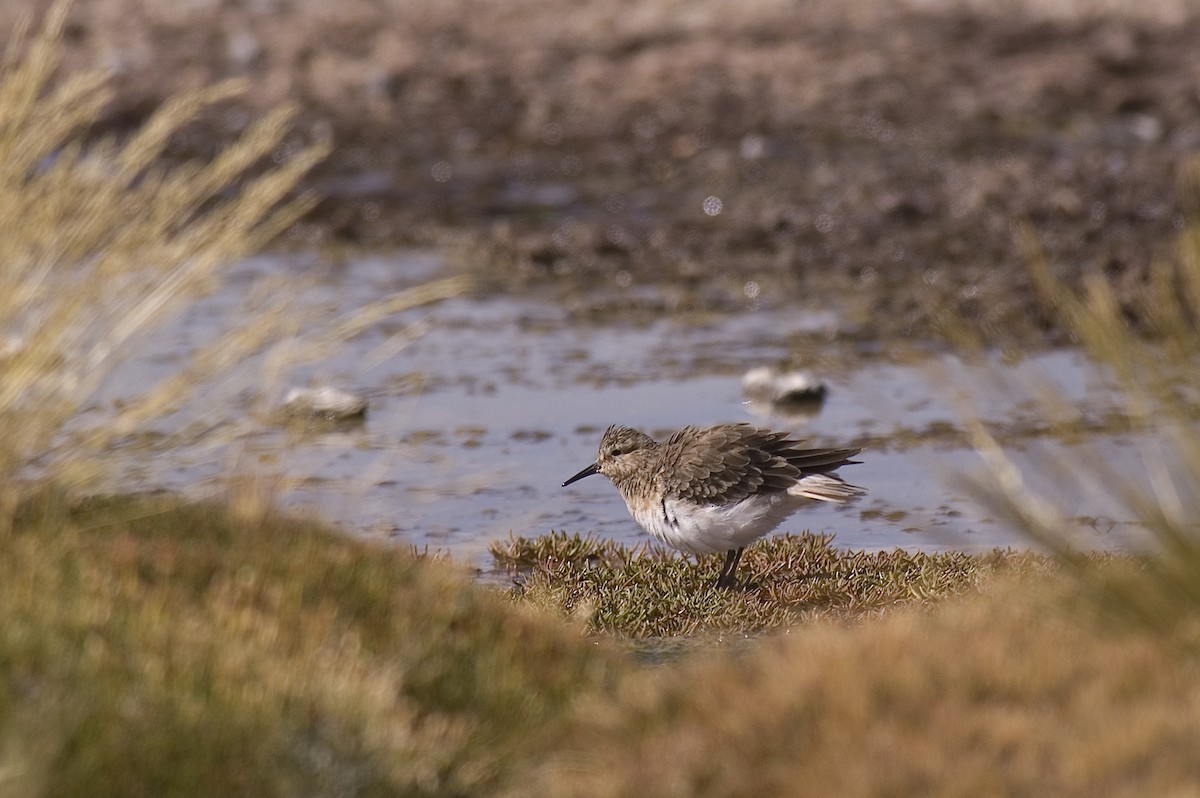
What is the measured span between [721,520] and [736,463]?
1.43 ft

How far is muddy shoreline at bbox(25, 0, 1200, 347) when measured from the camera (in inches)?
792

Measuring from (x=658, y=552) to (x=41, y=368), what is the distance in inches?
204

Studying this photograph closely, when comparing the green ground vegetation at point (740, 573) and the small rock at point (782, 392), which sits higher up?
the small rock at point (782, 392)

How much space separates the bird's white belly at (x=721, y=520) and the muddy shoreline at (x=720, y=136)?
7.44 meters

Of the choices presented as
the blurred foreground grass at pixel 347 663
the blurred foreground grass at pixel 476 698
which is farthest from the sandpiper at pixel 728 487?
the blurred foreground grass at pixel 476 698

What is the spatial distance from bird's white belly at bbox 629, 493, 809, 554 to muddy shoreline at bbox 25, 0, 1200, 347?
24.4 feet

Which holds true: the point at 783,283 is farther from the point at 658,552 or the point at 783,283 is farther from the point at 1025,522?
the point at 1025,522

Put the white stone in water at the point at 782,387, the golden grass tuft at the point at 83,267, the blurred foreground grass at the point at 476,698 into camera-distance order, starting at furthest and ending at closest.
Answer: the white stone in water at the point at 782,387, the golden grass tuft at the point at 83,267, the blurred foreground grass at the point at 476,698

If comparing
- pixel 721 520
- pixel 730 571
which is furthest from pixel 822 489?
pixel 730 571

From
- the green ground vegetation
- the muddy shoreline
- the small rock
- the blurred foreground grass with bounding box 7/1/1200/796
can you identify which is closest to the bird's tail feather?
the green ground vegetation

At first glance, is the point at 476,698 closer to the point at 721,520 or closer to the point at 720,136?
the point at 721,520

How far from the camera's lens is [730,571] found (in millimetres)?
10281

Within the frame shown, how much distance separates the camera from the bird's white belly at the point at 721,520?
32.0ft

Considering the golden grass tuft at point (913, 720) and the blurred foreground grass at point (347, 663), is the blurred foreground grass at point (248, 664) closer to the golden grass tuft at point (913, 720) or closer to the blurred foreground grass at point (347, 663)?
the blurred foreground grass at point (347, 663)
